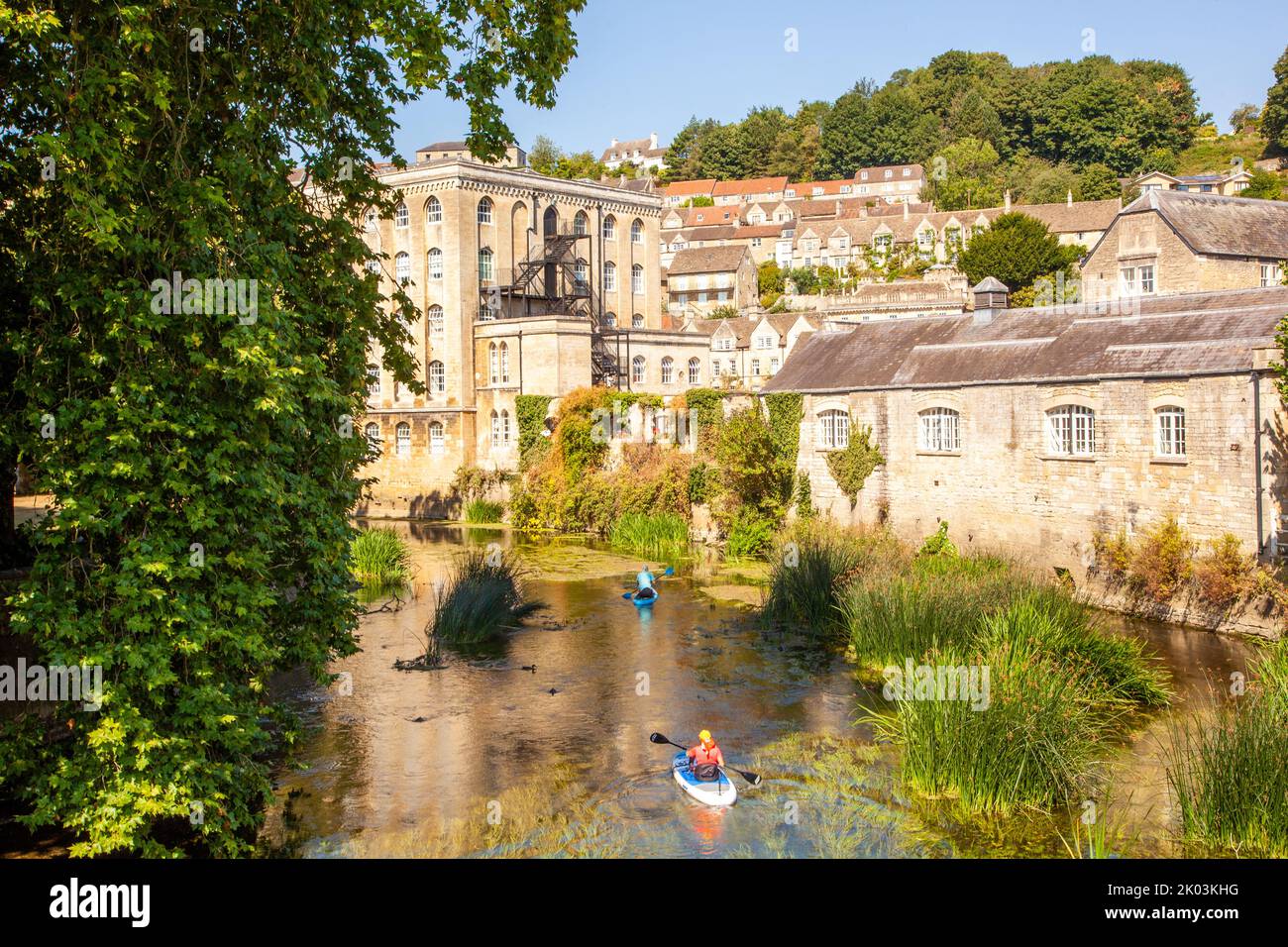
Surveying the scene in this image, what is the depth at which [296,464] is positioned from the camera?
33.7 ft

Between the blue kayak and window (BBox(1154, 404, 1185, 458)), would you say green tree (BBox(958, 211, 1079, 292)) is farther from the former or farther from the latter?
the blue kayak

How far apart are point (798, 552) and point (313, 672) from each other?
12.4 metres

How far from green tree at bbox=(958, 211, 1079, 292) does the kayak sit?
55.3 metres

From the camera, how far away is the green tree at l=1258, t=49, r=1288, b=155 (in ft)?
291

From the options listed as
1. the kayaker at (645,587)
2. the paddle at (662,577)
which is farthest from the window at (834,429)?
the kayaker at (645,587)

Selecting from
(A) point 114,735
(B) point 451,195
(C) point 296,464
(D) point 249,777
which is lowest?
(D) point 249,777

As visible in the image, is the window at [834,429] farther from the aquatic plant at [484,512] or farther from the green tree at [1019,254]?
the green tree at [1019,254]

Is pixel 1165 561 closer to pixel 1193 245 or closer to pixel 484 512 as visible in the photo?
pixel 1193 245

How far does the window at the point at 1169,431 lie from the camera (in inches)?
788

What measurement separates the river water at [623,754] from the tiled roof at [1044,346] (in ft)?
17.9

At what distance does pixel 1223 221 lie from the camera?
39062 millimetres

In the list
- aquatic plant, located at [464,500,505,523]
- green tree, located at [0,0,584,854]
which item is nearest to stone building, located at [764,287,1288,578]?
aquatic plant, located at [464,500,505,523]

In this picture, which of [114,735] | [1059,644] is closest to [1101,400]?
[1059,644]
